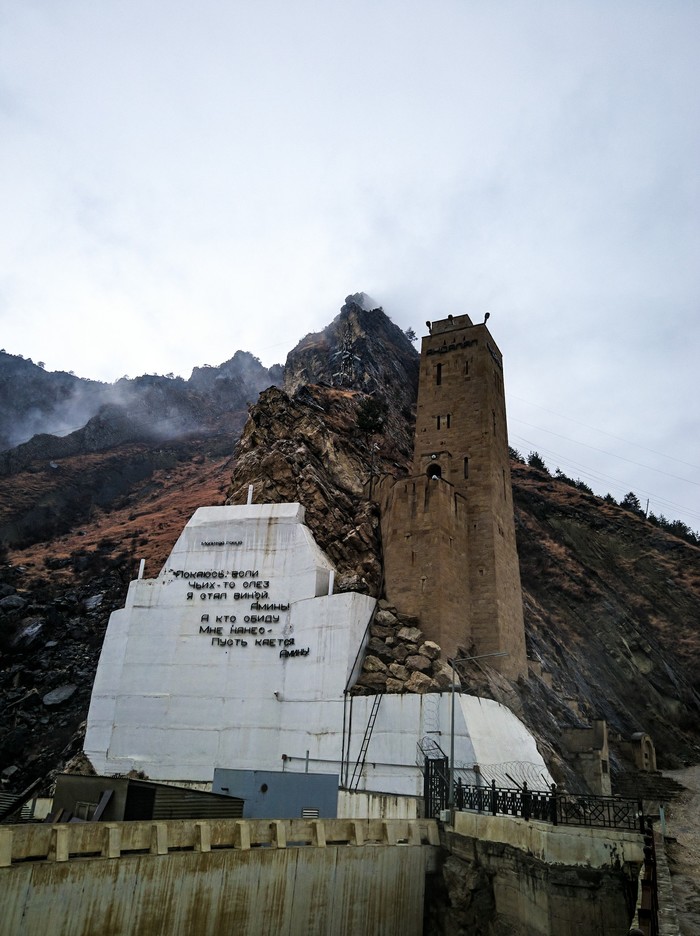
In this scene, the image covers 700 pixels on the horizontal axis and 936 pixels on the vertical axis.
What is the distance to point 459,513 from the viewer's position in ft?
114

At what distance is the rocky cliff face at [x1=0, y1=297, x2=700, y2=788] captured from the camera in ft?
115

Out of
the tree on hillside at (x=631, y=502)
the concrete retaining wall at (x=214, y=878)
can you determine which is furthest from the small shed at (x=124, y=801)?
the tree on hillside at (x=631, y=502)

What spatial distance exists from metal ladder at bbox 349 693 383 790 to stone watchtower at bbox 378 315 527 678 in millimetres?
4434

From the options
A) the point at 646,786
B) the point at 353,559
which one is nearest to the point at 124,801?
the point at 353,559

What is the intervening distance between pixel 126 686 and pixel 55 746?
6621mm

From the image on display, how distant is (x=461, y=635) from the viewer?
31609 millimetres

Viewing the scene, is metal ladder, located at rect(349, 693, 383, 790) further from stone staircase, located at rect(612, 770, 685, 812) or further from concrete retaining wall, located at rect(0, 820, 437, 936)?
stone staircase, located at rect(612, 770, 685, 812)

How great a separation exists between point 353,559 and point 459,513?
5.72m

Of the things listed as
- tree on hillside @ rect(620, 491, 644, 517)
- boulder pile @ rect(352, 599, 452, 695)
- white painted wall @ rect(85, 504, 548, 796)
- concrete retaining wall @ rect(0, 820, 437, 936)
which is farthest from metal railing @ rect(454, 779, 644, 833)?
tree on hillside @ rect(620, 491, 644, 517)

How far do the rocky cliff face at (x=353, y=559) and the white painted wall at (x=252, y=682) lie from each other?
1723 millimetres

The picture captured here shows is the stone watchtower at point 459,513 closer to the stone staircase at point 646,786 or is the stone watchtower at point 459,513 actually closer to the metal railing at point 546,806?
the metal railing at point 546,806

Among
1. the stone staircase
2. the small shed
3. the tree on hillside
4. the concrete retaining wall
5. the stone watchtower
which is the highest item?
the tree on hillside

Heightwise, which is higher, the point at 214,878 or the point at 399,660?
the point at 399,660

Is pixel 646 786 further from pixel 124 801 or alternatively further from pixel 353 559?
pixel 124 801
